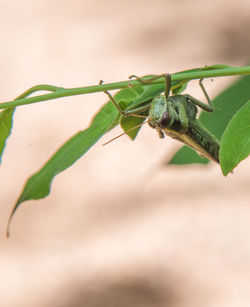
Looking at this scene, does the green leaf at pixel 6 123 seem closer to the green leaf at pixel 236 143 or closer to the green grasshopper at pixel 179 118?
the green grasshopper at pixel 179 118

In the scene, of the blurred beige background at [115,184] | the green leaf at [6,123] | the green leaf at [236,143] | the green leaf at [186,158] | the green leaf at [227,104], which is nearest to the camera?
the green leaf at [236,143]

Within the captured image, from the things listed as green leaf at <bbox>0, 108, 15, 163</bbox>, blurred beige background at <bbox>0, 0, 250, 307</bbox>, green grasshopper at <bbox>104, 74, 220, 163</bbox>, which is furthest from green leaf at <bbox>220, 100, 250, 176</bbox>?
blurred beige background at <bbox>0, 0, 250, 307</bbox>


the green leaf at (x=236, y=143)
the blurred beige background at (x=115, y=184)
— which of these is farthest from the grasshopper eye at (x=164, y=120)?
the blurred beige background at (x=115, y=184)

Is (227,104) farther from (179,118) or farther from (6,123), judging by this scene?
(6,123)

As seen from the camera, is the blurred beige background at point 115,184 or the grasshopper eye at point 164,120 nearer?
the grasshopper eye at point 164,120

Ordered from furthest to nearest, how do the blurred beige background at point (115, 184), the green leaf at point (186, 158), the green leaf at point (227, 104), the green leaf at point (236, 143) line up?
1. the blurred beige background at point (115, 184)
2. the green leaf at point (186, 158)
3. the green leaf at point (227, 104)
4. the green leaf at point (236, 143)

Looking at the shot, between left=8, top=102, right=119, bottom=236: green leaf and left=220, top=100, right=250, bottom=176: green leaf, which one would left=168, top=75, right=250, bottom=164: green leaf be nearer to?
left=8, top=102, right=119, bottom=236: green leaf

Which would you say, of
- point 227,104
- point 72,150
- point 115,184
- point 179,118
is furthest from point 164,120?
point 115,184

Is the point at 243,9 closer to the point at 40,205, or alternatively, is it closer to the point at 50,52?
the point at 50,52
